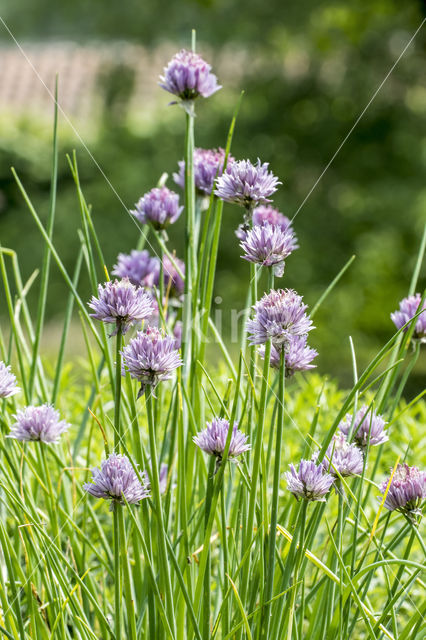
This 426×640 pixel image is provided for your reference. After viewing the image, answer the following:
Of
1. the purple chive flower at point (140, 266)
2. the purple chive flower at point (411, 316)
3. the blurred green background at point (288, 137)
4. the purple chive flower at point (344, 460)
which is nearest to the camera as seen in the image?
the purple chive flower at point (344, 460)

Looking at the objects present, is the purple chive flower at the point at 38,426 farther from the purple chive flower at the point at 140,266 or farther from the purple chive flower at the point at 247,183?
the purple chive flower at the point at 140,266

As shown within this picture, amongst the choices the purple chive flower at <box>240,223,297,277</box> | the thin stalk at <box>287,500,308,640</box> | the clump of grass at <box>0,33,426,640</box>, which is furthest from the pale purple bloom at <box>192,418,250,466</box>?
the purple chive flower at <box>240,223,297,277</box>

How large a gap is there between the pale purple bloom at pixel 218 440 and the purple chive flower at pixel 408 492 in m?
0.19

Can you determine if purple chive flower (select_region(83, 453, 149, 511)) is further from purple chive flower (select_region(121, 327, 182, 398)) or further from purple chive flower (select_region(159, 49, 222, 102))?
purple chive flower (select_region(159, 49, 222, 102))

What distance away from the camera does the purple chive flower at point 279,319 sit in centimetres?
77

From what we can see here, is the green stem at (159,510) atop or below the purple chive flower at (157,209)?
below

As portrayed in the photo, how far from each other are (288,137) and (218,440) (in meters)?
7.64

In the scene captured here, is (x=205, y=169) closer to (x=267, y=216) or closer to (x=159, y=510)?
(x=267, y=216)

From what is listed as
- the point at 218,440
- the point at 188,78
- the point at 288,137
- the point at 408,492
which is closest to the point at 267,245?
the point at 218,440

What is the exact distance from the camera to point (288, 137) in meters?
8.09

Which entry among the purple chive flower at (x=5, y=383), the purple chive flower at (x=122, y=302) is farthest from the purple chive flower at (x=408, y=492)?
the purple chive flower at (x=5, y=383)

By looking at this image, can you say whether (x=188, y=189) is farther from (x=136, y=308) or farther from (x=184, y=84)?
(x=136, y=308)

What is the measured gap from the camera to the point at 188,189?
3.80 ft

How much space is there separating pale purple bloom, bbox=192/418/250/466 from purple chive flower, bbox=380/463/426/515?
0.64 ft
